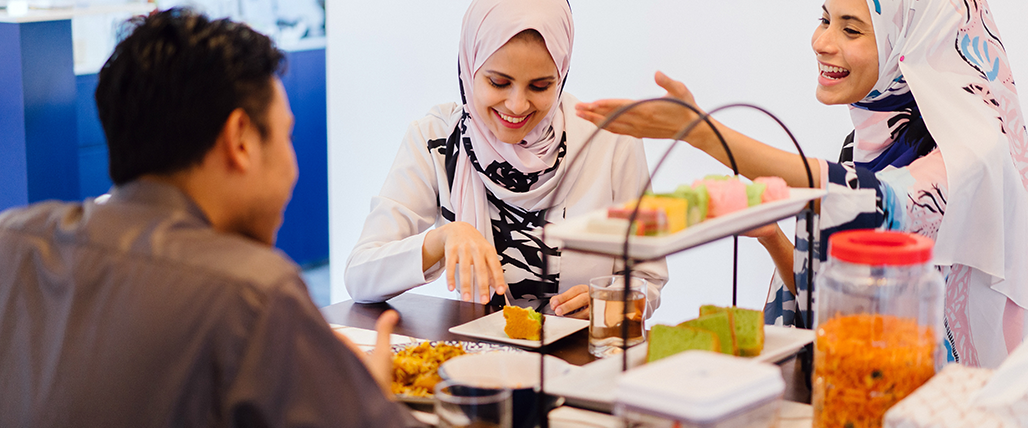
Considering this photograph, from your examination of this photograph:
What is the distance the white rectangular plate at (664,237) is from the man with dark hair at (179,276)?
0.26 meters

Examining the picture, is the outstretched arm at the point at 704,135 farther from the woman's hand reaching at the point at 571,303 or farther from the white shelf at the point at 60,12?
the white shelf at the point at 60,12

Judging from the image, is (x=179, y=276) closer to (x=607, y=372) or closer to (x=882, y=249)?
(x=607, y=372)

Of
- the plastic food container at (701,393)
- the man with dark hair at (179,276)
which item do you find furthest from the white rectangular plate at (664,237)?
the man with dark hair at (179,276)

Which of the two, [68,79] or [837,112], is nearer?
[837,112]

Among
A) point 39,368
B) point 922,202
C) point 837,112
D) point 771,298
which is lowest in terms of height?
point 771,298

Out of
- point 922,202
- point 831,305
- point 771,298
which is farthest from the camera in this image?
point 771,298

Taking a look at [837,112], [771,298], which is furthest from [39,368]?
[837,112]

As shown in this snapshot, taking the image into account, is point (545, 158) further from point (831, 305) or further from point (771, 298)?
point (831, 305)

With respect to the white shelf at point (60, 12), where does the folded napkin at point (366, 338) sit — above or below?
below

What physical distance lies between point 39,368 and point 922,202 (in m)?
1.46

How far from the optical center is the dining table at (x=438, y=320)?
4.48 feet

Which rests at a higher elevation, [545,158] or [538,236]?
[545,158]

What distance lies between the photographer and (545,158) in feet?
7.22

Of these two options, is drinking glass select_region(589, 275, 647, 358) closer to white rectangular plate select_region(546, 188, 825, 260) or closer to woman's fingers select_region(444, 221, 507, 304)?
woman's fingers select_region(444, 221, 507, 304)
